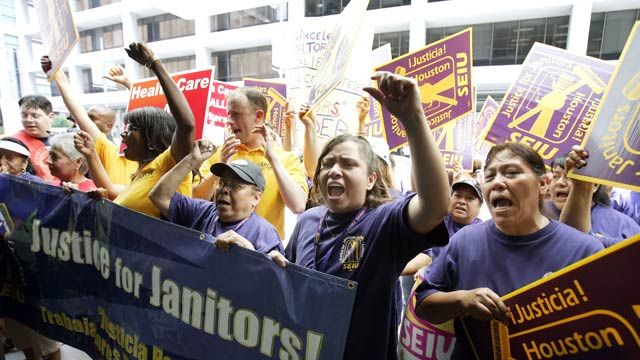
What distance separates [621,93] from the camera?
5.32 ft

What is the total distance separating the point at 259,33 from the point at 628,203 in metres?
19.0

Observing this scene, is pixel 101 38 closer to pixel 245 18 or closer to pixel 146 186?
pixel 245 18

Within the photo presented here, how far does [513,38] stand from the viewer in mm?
14758

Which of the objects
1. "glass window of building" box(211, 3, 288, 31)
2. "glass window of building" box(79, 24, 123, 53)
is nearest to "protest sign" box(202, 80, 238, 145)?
"glass window of building" box(211, 3, 288, 31)

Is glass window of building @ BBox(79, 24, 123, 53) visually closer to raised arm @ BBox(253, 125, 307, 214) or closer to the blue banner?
the blue banner

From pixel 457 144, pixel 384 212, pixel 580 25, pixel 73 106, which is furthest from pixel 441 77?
pixel 580 25

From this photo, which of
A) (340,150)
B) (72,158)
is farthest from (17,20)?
(340,150)

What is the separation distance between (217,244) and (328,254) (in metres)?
0.45

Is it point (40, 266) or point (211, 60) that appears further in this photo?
point (211, 60)

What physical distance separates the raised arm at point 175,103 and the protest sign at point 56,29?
1026mm

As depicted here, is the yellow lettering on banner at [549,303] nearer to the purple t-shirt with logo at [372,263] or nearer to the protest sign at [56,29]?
the purple t-shirt with logo at [372,263]

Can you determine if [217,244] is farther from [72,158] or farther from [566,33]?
[566,33]

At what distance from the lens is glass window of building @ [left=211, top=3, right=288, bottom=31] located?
21125 millimetres

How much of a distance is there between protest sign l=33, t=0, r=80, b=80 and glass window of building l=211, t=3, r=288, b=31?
750 inches
